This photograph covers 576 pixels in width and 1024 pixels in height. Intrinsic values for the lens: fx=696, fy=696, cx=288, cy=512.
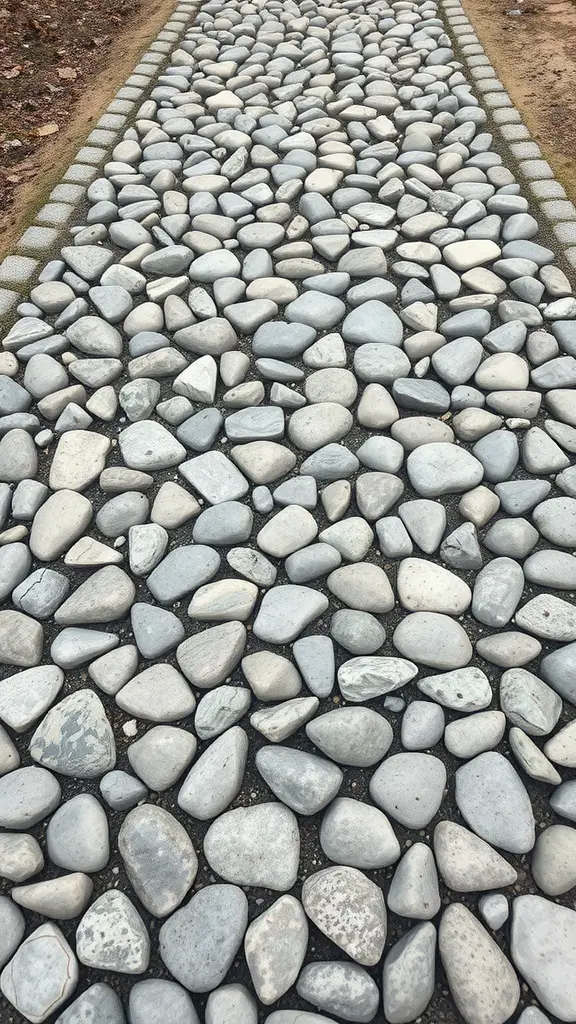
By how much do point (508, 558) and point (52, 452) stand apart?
0.95 metres

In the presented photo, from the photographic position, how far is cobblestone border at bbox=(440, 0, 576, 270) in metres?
1.92

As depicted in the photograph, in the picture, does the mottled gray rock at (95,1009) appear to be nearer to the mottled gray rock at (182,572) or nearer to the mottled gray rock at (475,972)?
the mottled gray rock at (475,972)

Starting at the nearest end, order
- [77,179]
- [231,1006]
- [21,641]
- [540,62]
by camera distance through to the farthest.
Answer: [231,1006], [21,641], [77,179], [540,62]

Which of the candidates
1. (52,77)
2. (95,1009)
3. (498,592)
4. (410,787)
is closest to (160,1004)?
(95,1009)

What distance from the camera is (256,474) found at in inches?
54.4

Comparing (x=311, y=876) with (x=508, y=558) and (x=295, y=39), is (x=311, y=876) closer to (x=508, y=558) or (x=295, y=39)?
(x=508, y=558)

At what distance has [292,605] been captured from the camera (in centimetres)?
119

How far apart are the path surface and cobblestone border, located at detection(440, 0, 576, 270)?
84 millimetres

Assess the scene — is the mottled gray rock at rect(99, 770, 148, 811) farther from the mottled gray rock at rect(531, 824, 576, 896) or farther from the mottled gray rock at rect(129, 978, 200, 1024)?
the mottled gray rock at rect(531, 824, 576, 896)

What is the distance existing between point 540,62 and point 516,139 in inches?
27.7

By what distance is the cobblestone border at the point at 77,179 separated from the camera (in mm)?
1827

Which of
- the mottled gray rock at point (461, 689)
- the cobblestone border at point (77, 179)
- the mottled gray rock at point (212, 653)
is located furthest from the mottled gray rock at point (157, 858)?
the cobblestone border at point (77, 179)

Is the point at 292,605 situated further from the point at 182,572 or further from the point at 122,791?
the point at 122,791

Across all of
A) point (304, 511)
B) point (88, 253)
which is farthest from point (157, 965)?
point (88, 253)
